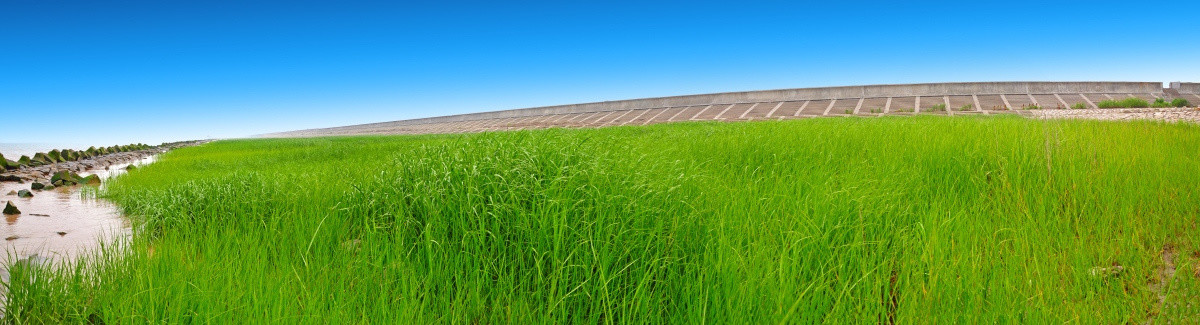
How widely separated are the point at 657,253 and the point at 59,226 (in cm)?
585

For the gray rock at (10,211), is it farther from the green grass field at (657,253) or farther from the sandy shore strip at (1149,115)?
the sandy shore strip at (1149,115)

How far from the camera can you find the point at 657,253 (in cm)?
253

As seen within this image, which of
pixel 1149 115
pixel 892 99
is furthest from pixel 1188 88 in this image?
pixel 1149 115

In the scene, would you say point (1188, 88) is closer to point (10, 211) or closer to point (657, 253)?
point (657, 253)

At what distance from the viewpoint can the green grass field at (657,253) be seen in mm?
2258

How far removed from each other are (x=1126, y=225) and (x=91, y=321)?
4.99m

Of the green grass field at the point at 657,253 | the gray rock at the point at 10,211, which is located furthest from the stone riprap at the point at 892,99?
the green grass field at the point at 657,253

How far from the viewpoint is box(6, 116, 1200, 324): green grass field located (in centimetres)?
226

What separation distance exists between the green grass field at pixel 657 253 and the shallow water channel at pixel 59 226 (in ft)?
1.98

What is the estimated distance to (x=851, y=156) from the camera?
17.9 feet

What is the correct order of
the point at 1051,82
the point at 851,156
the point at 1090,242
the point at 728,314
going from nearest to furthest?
the point at 728,314 < the point at 1090,242 < the point at 851,156 < the point at 1051,82

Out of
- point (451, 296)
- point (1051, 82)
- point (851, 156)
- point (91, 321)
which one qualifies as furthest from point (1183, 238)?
point (1051, 82)

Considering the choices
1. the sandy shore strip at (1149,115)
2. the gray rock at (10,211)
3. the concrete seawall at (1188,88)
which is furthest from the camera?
the concrete seawall at (1188,88)

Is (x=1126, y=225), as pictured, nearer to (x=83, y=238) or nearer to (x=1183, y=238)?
(x=1183, y=238)
